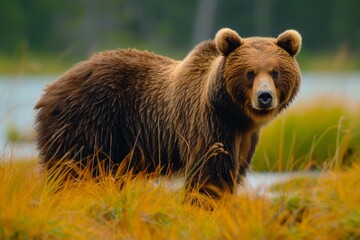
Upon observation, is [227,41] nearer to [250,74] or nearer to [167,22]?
[250,74]

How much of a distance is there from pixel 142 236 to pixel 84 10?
122 feet

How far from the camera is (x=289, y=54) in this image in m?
6.22

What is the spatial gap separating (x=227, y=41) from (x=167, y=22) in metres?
35.0

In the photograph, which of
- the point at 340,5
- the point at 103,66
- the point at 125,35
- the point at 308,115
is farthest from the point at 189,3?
the point at 103,66

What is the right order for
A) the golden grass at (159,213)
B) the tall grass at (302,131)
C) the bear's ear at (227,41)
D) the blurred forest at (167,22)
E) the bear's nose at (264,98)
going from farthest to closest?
the blurred forest at (167,22) → the tall grass at (302,131) → the bear's ear at (227,41) → the bear's nose at (264,98) → the golden grass at (159,213)

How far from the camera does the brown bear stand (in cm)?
600

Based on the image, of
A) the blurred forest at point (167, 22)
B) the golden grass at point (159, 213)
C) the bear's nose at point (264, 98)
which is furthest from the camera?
the blurred forest at point (167, 22)

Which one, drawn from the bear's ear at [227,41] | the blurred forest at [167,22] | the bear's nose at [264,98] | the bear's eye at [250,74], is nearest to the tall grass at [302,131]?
the bear's ear at [227,41]

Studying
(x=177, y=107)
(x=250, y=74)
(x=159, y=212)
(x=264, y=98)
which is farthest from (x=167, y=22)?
(x=159, y=212)

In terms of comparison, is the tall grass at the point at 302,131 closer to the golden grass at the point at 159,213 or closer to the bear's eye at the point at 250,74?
the bear's eye at the point at 250,74

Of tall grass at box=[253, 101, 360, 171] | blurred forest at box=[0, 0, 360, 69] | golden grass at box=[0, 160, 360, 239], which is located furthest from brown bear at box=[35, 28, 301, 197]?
blurred forest at box=[0, 0, 360, 69]

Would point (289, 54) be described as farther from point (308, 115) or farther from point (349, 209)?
point (308, 115)

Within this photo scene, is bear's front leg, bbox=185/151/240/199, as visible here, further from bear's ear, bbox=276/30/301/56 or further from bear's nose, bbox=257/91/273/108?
bear's ear, bbox=276/30/301/56

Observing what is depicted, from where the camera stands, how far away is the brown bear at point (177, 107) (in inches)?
236
